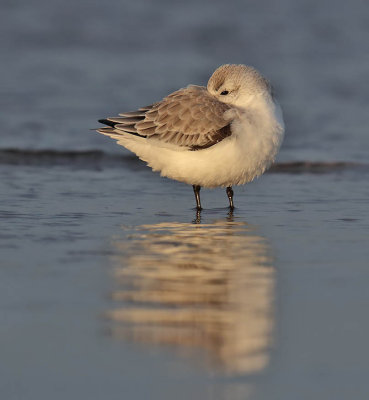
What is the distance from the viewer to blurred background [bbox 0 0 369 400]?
484cm

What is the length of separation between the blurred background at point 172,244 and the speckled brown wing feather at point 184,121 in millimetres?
718

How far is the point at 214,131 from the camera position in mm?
8953

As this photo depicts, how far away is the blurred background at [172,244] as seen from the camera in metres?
4.84

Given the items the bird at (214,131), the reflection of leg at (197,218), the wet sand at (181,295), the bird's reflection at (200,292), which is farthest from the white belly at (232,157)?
the bird's reflection at (200,292)

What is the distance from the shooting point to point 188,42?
63.0 ft

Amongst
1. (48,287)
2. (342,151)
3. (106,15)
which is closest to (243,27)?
(106,15)

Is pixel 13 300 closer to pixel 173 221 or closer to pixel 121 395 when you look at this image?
pixel 121 395

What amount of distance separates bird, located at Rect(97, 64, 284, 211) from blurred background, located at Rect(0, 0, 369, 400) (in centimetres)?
43

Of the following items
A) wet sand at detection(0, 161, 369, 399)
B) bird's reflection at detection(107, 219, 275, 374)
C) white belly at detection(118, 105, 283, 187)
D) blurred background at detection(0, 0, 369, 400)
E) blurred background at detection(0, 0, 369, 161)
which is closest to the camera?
wet sand at detection(0, 161, 369, 399)

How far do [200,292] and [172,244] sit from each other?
1566 mm

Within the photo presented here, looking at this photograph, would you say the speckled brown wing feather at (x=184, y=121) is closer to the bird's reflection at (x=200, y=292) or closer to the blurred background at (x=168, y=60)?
the bird's reflection at (x=200, y=292)

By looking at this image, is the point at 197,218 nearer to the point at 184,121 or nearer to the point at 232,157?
the point at 232,157

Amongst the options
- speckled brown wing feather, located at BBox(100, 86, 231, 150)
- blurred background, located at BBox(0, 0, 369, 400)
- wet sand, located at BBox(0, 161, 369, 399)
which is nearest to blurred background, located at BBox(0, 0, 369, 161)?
blurred background, located at BBox(0, 0, 369, 400)

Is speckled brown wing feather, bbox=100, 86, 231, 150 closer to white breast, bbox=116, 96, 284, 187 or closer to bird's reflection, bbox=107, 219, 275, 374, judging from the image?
white breast, bbox=116, 96, 284, 187
